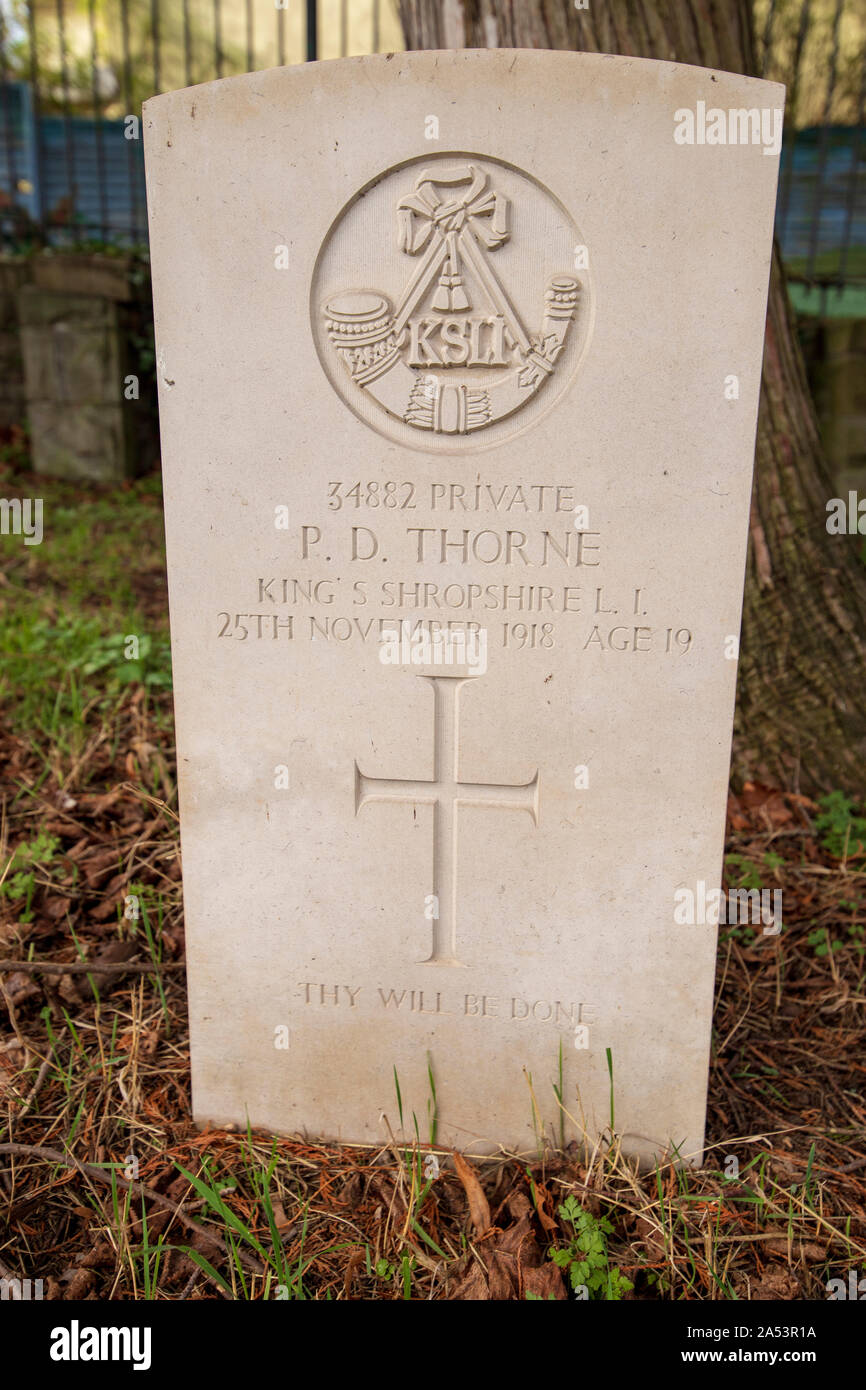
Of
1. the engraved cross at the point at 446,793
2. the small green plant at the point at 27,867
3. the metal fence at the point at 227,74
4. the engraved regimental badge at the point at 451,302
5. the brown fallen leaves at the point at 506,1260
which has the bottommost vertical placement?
the brown fallen leaves at the point at 506,1260

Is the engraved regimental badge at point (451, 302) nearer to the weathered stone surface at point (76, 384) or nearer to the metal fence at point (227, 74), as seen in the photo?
the metal fence at point (227, 74)

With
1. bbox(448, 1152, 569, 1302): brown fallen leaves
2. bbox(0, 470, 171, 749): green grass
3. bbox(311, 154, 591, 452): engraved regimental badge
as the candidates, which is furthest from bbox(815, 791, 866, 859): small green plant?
bbox(0, 470, 171, 749): green grass

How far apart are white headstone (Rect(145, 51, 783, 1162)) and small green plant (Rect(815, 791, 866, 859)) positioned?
1201 millimetres

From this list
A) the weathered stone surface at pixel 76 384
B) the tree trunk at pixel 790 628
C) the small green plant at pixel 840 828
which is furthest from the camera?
the weathered stone surface at pixel 76 384

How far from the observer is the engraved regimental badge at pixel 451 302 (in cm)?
176

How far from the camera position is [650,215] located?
1715 mm

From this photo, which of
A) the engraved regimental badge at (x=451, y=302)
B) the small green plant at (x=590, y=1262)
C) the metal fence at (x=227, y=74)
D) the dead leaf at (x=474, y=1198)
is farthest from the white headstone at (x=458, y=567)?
the metal fence at (x=227, y=74)

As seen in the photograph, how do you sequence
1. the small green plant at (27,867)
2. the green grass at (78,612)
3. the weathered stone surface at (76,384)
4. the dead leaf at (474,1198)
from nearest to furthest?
the dead leaf at (474,1198)
the small green plant at (27,867)
the green grass at (78,612)
the weathered stone surface at (76,384)

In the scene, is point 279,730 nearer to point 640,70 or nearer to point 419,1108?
point 419,1108

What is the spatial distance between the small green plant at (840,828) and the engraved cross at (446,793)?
1.41 metres

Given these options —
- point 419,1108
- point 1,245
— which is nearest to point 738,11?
point 419,1108

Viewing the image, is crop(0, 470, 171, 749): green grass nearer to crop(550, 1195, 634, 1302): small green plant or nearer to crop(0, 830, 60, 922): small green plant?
crop(0, 830, 60, 922): small green plant
